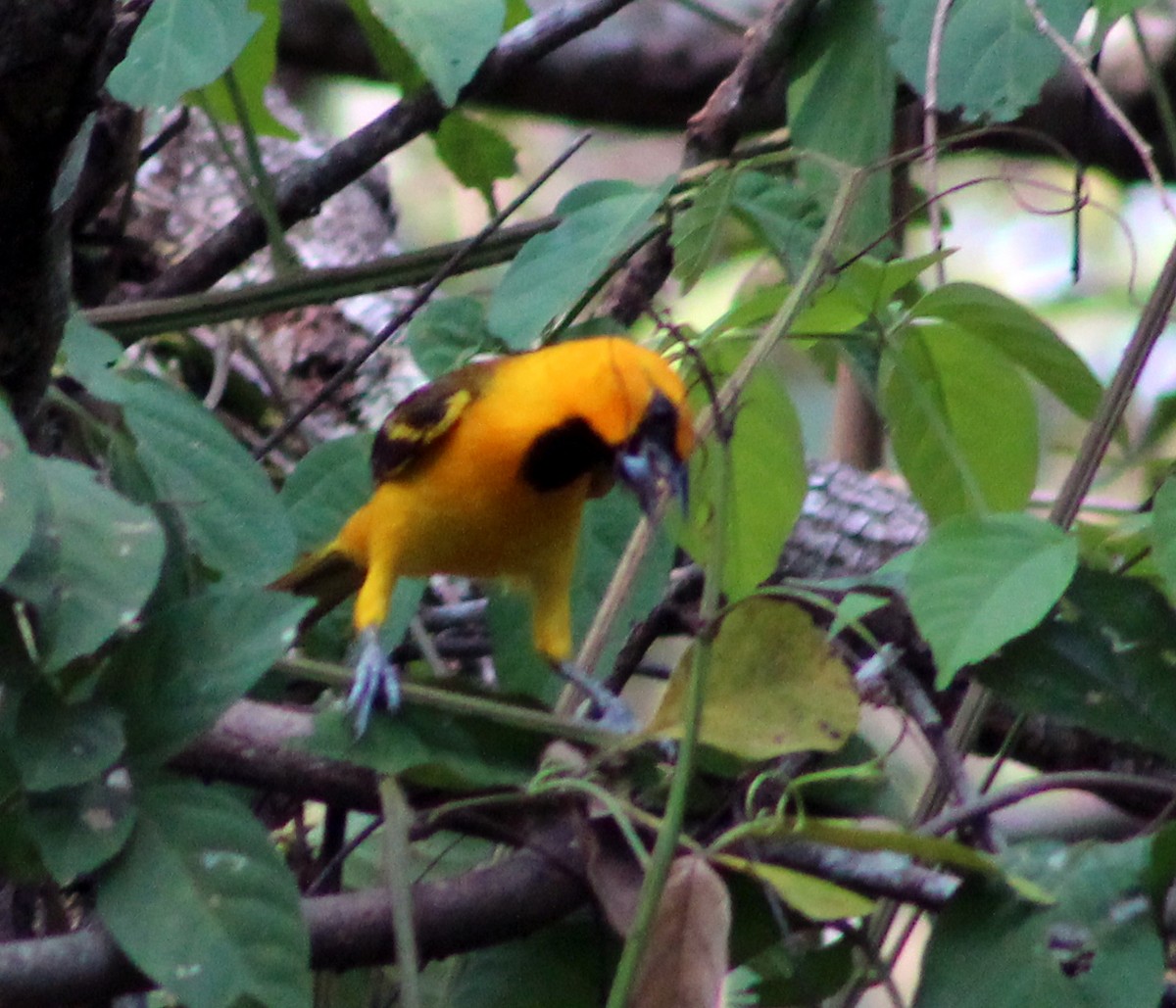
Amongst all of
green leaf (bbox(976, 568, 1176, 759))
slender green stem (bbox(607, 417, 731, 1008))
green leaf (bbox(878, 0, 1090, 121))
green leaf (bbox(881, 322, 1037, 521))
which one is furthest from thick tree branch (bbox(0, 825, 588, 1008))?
green leaf (bbox(878, 0, 1090, 121))

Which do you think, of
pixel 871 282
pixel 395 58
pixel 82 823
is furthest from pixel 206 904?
pixel 395 58

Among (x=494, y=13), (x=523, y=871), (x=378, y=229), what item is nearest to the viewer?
(x=523, y=871)

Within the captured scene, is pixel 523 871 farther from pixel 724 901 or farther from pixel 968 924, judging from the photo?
pixel 968 924

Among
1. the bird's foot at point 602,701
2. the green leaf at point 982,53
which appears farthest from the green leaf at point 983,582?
the green leaf at point 982,53

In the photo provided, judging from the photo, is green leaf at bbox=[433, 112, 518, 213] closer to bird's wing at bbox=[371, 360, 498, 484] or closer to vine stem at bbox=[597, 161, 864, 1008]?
bird's wing at bbox=[371, 360, 498, 484]

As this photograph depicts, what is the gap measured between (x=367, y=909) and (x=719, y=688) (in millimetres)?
306

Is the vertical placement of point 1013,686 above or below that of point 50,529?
below

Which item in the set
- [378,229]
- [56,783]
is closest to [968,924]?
[56,783]

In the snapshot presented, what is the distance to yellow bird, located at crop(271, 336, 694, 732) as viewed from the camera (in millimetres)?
1674

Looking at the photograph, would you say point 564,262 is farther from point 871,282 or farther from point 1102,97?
point 1102,97

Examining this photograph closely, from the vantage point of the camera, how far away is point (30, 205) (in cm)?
108

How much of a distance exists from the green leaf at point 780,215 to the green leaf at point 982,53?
19cm

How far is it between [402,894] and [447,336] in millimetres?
876

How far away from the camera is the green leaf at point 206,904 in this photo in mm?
962
